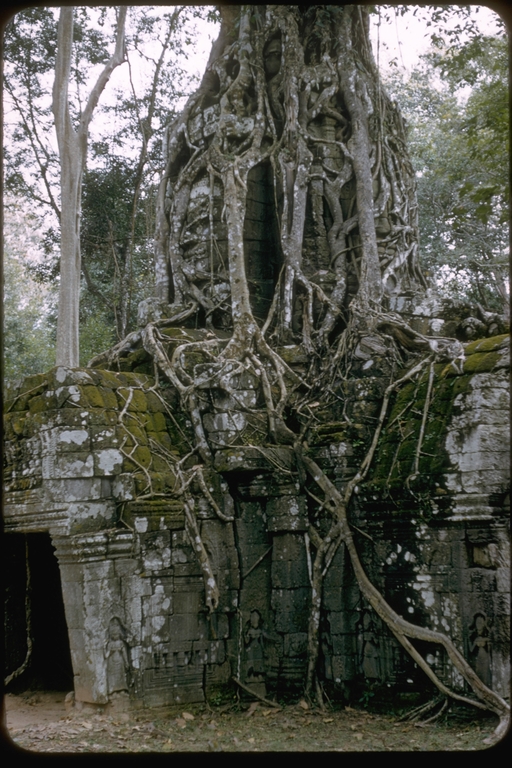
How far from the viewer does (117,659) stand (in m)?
6.38

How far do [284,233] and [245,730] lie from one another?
500 cm

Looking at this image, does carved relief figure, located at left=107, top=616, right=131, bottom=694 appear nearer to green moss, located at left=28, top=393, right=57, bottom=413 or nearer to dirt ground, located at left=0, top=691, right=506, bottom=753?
dirt ground, located at left=0, top=691, right=506, bottom=753

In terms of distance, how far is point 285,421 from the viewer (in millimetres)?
7699

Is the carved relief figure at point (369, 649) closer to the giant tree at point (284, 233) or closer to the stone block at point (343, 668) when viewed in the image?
the stone block at point (343, 668)

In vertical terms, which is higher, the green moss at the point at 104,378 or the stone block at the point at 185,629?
the green moss at the point at 104,378

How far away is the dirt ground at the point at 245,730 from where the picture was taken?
5.54 meters

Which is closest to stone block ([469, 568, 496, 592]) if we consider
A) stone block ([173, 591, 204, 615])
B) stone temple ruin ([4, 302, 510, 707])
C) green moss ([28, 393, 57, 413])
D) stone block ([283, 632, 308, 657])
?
stone temple ruin ([4, 302, 510, 707])

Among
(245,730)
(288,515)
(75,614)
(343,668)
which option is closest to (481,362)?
(288,515)

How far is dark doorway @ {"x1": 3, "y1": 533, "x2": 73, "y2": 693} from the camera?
26.4 ft

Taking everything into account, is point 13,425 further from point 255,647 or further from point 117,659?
point 255,647

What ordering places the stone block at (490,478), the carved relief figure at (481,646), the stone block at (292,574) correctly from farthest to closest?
1. the stone block at (292,574)
2. the stone block at (490,478)
3. the carved relief figure at (481,646)

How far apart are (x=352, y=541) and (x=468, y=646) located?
50.8 inches

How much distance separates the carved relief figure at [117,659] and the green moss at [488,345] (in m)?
3.66

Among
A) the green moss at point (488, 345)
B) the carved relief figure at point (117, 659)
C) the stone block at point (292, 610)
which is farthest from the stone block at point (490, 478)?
the carved relief figure at point (117, 659)
